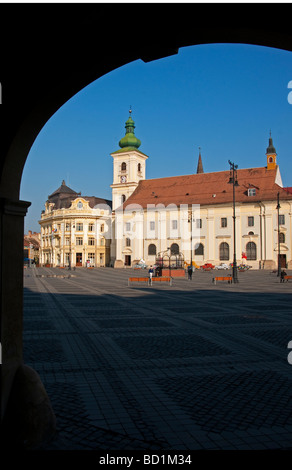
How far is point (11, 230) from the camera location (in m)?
4.84

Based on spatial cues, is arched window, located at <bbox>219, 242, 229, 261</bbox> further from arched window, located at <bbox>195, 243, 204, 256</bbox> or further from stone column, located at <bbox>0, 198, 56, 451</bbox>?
stone column, located at <bbox>0, 198, 56, 451</bbox>

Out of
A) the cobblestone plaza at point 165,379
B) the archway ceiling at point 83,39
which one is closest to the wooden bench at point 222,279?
the cobblestone plaza at point 165,379

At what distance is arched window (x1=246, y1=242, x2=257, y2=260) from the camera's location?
61.9 m

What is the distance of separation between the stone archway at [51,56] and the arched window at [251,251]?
59759 mm

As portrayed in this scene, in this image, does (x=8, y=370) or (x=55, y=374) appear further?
(x=55, y=374)

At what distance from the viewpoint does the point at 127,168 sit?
269 feet

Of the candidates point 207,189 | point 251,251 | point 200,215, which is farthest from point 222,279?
point 207,189

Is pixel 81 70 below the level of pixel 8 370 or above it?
above

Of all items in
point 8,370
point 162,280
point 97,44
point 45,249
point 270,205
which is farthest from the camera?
point 45,249

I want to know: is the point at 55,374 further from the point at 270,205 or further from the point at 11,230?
the point at 270,205

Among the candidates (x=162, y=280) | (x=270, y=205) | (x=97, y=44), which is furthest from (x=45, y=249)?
(x=97, y=44)

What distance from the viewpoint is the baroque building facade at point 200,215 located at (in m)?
60.8

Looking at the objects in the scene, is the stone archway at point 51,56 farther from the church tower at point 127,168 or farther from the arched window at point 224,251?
the church tower at point 127,168

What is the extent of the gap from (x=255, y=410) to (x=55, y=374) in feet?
11.2
